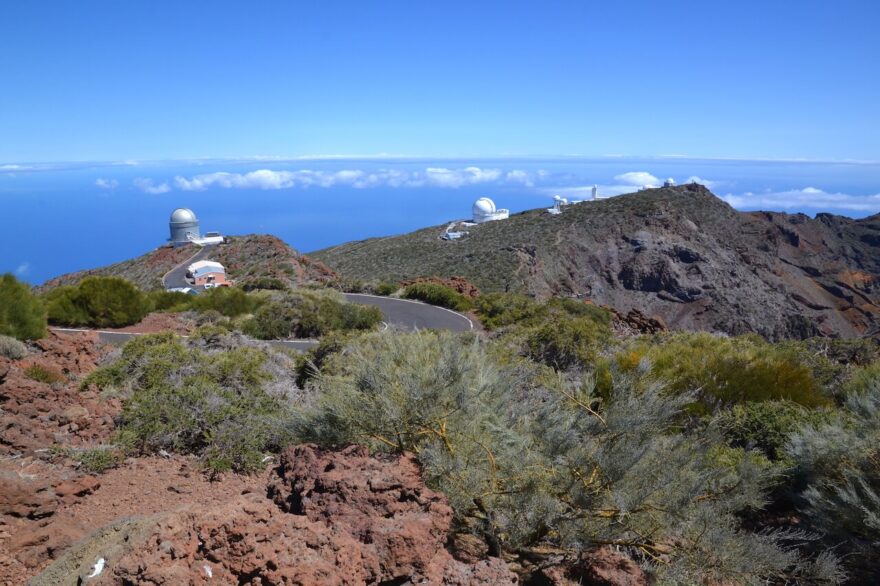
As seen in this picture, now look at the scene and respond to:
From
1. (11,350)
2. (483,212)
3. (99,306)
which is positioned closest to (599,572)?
(11,350)

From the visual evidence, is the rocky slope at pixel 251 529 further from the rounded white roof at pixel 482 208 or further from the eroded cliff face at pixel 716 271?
the rounded white roof at pixel 482 208

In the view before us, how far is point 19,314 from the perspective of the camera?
9.30 metres

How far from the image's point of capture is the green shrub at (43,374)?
6395 mm

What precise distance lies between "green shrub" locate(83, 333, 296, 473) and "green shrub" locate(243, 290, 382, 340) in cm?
468

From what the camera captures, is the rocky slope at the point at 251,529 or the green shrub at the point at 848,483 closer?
the rocky slope at the point at 251,529

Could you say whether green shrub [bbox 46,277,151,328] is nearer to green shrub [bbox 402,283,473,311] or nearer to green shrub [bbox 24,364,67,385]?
green shrub [bbox 24,364,67,385]

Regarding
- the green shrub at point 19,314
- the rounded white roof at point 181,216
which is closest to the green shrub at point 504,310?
the green shrub at point 19,314

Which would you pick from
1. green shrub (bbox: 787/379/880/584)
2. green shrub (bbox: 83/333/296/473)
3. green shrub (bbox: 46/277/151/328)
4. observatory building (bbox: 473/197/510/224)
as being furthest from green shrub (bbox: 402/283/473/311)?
observatory building (bbox: 473/197/510/224)

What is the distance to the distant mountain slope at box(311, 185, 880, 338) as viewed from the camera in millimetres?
36000

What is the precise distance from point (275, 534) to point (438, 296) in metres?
16.4

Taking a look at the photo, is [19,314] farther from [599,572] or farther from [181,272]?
[181,272]

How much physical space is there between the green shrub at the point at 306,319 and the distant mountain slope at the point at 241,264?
10.1 metres

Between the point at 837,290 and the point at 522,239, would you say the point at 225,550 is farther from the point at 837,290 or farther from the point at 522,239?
the point at 837,290

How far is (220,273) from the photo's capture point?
92.2 ft
